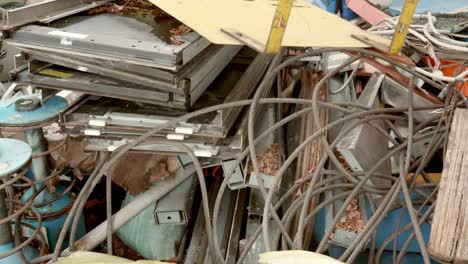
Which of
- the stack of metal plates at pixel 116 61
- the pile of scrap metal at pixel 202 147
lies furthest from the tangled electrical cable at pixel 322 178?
the stack of metal plates at pixel 116 61

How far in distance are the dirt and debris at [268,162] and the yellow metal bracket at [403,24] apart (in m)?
0.53

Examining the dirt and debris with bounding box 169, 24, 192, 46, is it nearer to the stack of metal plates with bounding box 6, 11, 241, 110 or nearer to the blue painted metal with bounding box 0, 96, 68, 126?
the stack of metal plates with bounding box 6, 11, 241, 110

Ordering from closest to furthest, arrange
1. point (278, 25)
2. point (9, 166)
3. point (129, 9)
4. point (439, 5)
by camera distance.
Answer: point (278, 25) → point (9, 166) → point (129, 9) → point (439, 5)

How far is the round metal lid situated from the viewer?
45.1 inches

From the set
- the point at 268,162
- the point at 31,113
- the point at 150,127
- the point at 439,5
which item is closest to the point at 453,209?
the point at 268,162

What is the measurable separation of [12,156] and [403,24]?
103cm

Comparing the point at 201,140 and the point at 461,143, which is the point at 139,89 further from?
the point at 461,143

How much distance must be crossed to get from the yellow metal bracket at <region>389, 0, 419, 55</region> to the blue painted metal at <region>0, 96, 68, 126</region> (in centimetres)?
99

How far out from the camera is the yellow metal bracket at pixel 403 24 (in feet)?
3.11

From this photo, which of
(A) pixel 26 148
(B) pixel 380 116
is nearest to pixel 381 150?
(B) pixel 380 116

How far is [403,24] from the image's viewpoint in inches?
39.2

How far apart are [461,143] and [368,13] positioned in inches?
63.8

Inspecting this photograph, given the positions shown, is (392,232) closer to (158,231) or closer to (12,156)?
(158,231)

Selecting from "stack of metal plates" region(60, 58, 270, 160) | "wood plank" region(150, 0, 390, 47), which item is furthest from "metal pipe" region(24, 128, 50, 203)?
"wood plank" region(150, 0, 390, 47)
